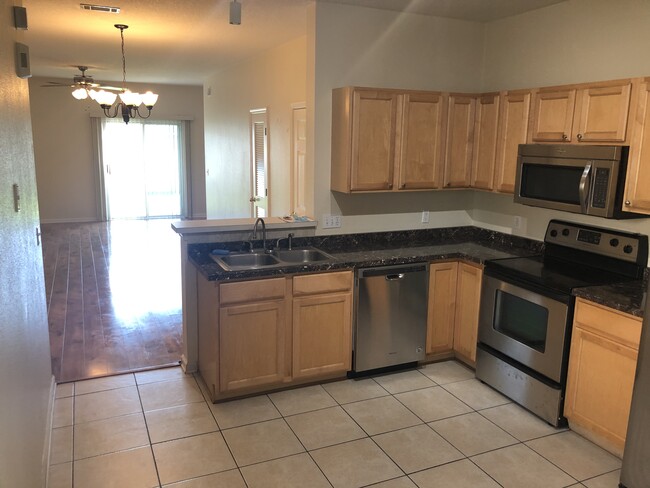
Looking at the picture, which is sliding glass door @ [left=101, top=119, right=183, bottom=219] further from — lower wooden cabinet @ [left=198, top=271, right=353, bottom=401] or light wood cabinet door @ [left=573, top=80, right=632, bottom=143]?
light wood cabinet door @ [left=573, top=80, right=632, bottom=143]

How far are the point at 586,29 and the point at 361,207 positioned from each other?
1.98 meters

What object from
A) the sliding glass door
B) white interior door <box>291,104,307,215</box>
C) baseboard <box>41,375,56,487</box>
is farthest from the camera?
the sliding glass door

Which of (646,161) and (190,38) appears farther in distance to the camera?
(190,38)

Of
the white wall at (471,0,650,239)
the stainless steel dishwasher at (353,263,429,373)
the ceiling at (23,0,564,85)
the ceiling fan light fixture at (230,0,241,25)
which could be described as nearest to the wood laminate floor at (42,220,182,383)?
the stainless steel dishwasher at (353,263,429,373)

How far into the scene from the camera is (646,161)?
2.91 metres

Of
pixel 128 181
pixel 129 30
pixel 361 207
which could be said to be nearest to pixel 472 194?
pixel 361 207

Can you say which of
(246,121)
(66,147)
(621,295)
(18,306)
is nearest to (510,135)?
(621,295)

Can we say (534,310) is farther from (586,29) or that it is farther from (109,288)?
(109,288)

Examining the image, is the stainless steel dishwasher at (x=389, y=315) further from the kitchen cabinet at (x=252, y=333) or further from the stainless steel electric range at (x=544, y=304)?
the kitchen cabinet at (x=252, y=333)

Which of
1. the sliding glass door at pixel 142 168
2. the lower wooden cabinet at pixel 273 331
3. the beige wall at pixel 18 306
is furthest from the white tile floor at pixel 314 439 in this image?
the sliding glass door at pixel 142 168

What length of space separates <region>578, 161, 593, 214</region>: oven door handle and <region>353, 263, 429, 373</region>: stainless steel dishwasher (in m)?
1.12

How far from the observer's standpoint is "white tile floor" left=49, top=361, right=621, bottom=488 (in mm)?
2697

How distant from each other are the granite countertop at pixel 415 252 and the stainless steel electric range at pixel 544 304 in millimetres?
154

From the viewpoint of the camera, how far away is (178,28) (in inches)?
192
